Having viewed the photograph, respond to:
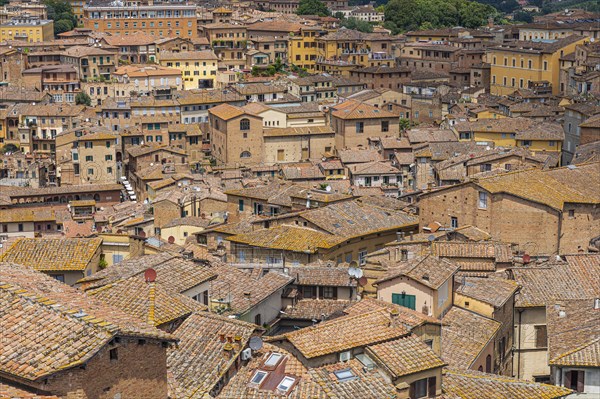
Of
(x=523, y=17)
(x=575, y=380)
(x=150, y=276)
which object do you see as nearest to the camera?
(x=150, y=276)

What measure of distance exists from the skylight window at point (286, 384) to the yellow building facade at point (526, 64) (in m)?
60.2

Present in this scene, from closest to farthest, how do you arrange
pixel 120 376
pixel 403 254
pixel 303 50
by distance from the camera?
pixel 120 376 → pixel 403 254 → pixel 303 50

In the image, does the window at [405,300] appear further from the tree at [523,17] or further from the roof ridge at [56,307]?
the tree at [523,17]

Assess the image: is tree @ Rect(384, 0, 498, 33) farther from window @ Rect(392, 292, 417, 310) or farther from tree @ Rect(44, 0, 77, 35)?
window @ Rect(392, 292, 417, 310)

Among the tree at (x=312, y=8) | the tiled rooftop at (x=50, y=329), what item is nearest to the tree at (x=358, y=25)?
the tree at (x=312, y=8)

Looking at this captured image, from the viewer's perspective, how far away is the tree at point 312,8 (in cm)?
12575

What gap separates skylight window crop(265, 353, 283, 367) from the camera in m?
17.2

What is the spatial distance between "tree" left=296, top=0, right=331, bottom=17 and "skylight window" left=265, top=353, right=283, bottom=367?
10988cm

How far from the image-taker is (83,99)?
78.6 metres

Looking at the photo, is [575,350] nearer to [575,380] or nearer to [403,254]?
[575,380]

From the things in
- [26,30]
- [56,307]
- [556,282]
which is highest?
[56,307]

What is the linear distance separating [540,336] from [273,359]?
10.0m

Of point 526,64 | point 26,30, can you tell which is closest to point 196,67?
point 526,64

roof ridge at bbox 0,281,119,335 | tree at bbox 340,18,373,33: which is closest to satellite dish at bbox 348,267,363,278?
roof ridge at bbox 0,281,119,335
